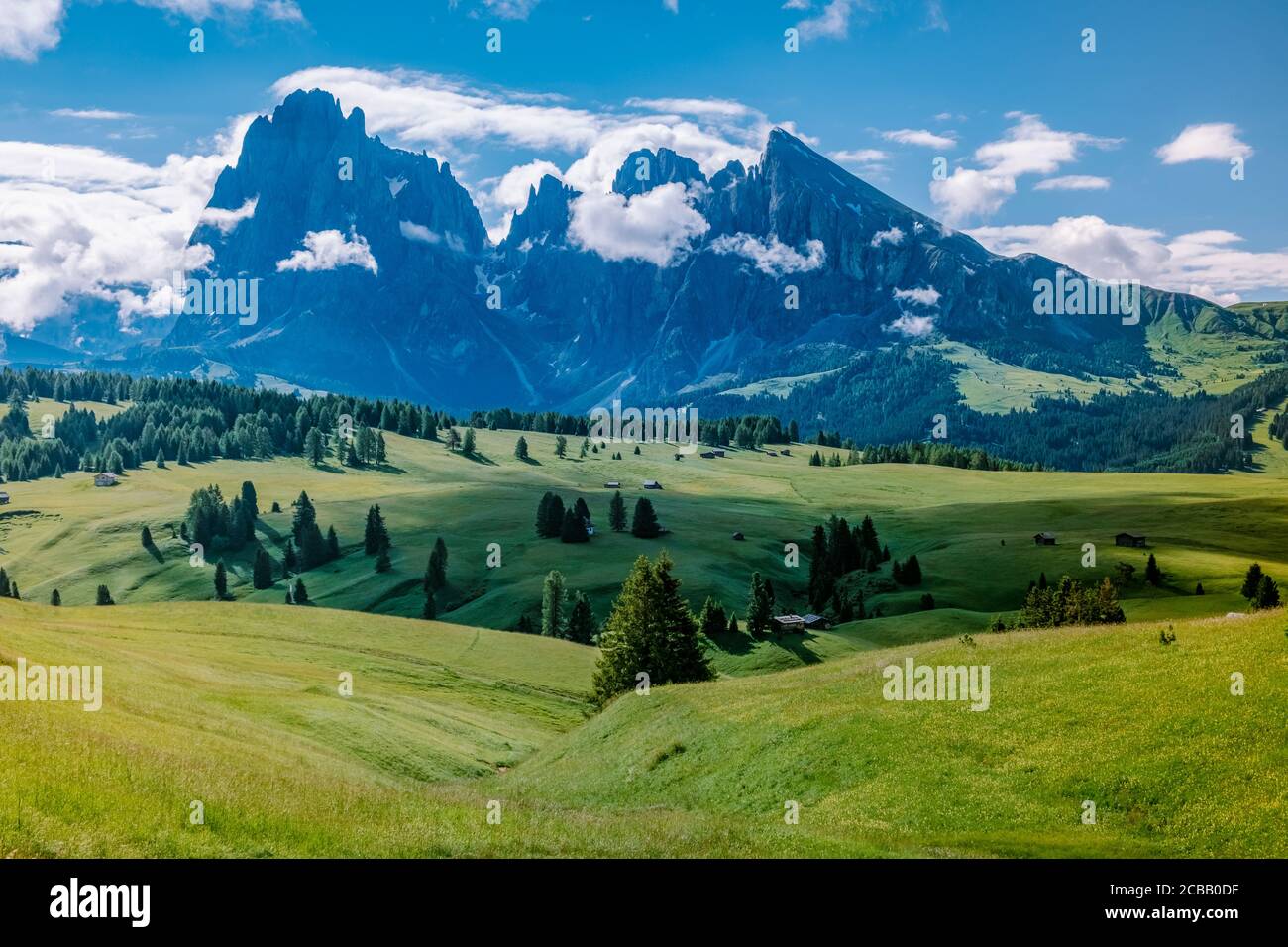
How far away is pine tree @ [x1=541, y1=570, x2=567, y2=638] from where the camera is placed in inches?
4980

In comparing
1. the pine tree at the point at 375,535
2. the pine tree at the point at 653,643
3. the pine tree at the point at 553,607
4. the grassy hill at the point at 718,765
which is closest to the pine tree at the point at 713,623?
the pine tree at the point at 553,607

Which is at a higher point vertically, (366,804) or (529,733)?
(366,804)

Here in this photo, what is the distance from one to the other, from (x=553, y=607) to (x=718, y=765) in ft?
293

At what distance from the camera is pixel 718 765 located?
39312 millimetres

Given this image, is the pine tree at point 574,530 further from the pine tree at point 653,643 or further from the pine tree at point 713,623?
the pine tree at point 653,643

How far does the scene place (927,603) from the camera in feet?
418

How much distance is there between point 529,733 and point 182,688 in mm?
25094

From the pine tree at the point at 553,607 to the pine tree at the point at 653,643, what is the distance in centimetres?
5489

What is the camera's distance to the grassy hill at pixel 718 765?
21.8 metres

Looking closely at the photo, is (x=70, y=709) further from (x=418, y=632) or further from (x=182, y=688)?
(x=418, y=632)

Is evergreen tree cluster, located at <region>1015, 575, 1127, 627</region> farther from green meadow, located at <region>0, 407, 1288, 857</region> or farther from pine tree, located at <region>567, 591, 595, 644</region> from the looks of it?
pine tree, located at <region>567, 591, 595, 644</region>

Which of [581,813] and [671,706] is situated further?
[671,706]
